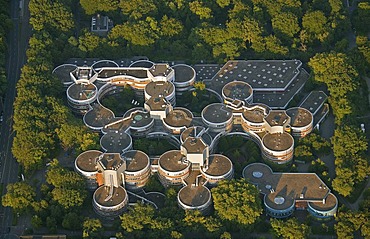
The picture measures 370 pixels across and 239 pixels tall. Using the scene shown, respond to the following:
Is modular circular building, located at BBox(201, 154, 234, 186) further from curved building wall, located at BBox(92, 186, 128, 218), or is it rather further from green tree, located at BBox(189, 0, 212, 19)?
green tree, located at BBox(189, 0, 212, 19)

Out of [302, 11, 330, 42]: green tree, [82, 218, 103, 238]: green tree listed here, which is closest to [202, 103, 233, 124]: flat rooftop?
[302, 11, 330, 42]: green tree

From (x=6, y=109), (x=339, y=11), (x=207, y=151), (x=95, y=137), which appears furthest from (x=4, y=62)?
(x=339, y=11)

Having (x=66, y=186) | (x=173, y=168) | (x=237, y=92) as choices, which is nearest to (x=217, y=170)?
(x=173, y=168)

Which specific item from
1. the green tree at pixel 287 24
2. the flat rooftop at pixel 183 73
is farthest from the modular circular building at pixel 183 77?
the green tree at pixel 287 24

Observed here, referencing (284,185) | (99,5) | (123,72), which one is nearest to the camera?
(284,185)

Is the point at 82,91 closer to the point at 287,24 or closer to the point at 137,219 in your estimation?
the point at 137,219

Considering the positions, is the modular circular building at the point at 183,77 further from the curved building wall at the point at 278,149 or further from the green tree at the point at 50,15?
the green tree at the point at 50,15
